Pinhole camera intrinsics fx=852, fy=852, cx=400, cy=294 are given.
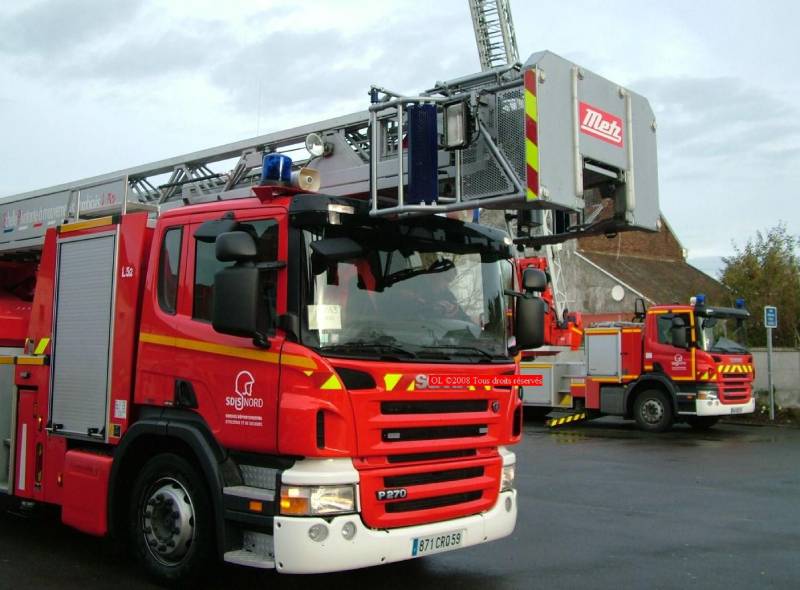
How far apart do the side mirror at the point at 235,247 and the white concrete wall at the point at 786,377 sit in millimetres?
18716

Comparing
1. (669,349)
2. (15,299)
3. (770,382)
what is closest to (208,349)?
(15,299)

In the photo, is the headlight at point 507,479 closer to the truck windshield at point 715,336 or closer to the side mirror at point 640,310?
the truck windshield at point 715,336

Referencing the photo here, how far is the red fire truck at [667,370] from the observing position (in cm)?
1694

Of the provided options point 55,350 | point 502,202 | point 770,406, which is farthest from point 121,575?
point 770,406

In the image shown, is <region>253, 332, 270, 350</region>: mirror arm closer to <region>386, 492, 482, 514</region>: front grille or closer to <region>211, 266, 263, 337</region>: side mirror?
<region>211, 266, 263, 337</region>: side mirror

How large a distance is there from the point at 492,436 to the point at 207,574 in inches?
82.3

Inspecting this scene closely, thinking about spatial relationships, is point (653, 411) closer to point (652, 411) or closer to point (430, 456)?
point (652, 411)

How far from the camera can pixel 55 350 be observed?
6789 millimetres

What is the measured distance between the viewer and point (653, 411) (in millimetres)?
17672

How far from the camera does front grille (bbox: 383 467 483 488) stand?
5266mm

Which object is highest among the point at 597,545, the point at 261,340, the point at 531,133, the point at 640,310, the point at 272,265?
the point at 640,310

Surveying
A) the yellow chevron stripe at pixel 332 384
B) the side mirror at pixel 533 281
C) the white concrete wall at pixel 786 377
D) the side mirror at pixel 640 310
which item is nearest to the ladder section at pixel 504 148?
the side mirror at pixel 533 281

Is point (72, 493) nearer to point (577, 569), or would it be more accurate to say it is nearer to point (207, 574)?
point (207, 574)

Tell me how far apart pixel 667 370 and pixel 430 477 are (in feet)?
42.4
